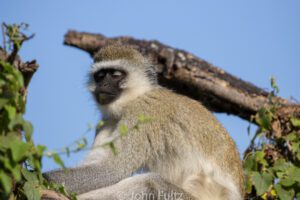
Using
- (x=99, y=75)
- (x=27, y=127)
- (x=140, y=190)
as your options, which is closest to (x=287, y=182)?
(x=140, y=190)

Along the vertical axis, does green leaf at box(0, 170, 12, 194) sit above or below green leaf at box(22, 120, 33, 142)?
below

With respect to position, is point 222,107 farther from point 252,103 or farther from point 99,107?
point 99,107

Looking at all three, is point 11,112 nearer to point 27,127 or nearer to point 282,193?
point 27,127

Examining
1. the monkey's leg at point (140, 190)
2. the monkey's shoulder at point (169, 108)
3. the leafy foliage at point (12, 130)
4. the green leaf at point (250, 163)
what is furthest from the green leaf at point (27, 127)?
the monkey's shoulder at point (169, 108)

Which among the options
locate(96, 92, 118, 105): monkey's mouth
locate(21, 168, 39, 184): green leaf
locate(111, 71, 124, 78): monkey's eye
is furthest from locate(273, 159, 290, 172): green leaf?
locate(21, 168, 39, 184): green leaf

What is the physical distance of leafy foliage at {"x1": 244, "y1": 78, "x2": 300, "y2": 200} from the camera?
21.9 ft

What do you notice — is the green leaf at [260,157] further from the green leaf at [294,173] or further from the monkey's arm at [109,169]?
the monkey's arm at [109,169]

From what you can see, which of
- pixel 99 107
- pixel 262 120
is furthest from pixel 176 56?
pixel 262 120

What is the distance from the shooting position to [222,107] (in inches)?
426

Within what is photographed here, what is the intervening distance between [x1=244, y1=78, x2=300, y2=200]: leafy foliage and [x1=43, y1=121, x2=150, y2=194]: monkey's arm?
124 centimetres

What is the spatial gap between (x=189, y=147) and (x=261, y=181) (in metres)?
1.27

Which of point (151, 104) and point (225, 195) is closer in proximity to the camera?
point (225, 195)

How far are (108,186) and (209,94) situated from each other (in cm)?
397

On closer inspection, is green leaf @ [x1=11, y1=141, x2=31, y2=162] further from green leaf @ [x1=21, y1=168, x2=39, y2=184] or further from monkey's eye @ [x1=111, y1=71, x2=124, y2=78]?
monkey's eye @ [x1=111, y1=71, x2=124, y2=78]
